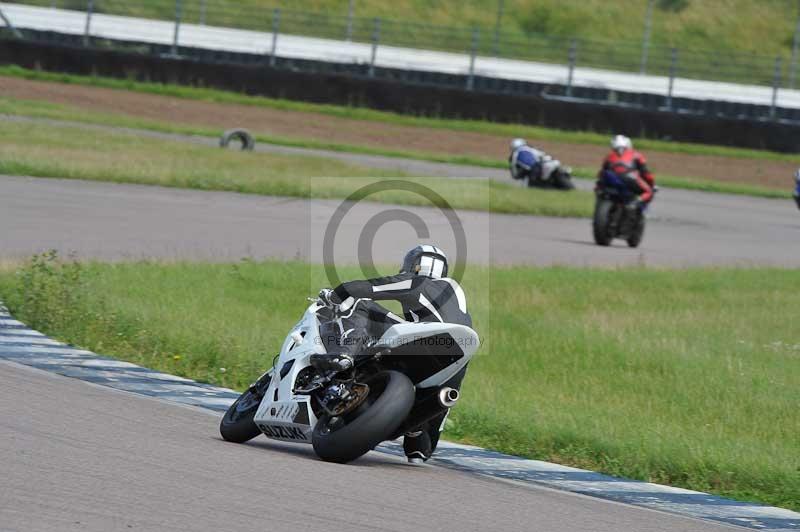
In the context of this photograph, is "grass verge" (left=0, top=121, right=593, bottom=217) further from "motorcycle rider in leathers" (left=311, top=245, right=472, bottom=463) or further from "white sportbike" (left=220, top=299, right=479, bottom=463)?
"motorcycle rider in leathers" (left=311, top=245, right=472, bottom=463)

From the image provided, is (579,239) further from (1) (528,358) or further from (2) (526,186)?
(1) (528,358)

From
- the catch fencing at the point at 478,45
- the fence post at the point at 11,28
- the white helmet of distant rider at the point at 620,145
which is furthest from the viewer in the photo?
the catch fencing at the point at 478,45

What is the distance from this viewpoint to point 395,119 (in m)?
36.4

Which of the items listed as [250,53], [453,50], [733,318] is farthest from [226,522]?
[453,50]

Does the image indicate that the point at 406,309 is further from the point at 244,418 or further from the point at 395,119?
the point at 395,119

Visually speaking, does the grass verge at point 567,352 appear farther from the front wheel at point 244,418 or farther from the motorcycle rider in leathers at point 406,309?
the front wheel at point 244,418

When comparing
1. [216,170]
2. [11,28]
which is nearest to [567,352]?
[216,170]

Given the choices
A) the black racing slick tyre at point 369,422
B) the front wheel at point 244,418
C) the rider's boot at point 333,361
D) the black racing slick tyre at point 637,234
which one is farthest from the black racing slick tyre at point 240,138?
the black racing slick tyre at point 369,422

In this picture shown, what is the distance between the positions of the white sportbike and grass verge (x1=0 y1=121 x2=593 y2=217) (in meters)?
14.0

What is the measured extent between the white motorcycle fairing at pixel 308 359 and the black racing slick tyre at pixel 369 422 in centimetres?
16

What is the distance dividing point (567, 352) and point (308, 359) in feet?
14.7

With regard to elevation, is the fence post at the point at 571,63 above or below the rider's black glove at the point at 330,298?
above

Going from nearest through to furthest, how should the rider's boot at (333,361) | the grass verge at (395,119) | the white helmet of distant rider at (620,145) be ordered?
the rider's boot at (333,361) < the white helmet of distant rider at (620,145) < the grass verge at (395,119)

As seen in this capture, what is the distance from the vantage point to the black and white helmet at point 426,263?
7391mm
